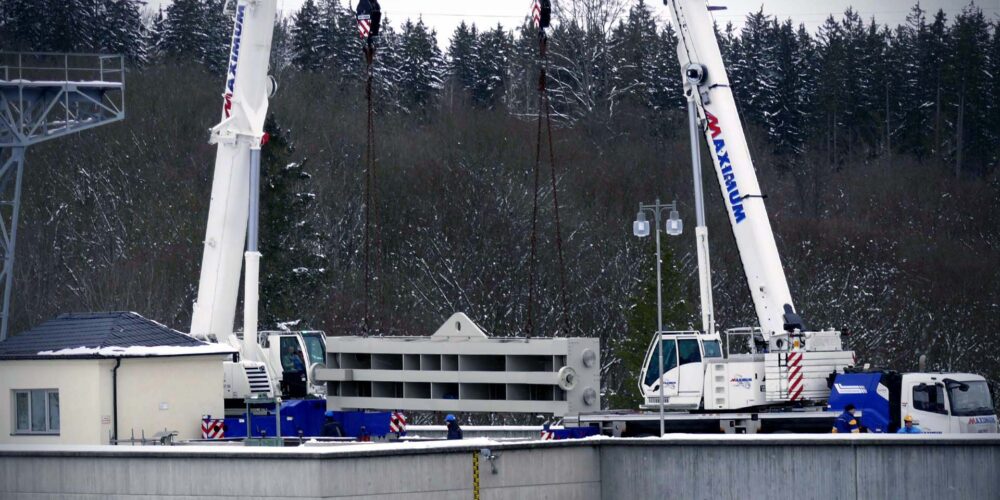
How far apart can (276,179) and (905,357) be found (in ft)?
82.4

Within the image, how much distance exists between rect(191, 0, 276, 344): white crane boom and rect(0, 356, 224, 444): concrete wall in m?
2.49

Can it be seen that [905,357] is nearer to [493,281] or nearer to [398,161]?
[493,281]

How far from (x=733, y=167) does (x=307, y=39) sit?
216ft

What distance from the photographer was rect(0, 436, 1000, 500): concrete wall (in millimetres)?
20484

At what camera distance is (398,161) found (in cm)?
7138

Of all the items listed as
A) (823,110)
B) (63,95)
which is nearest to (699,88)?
(63,95)

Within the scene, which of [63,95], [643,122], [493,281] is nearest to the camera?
[63,95]

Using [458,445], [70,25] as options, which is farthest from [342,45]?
[458,445]

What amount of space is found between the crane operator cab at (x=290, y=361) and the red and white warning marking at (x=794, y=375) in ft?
36.0

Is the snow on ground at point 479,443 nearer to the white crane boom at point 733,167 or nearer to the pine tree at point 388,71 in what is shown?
the white crane boom at point 733,167

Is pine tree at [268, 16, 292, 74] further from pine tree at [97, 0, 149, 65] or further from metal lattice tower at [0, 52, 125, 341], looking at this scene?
metal lattice tower at [0, 52, 125, 341]

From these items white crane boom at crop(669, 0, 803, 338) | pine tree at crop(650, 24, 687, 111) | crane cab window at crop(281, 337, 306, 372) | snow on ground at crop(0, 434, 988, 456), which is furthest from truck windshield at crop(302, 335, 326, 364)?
pine tree at crop(650, 24, 687, 111)

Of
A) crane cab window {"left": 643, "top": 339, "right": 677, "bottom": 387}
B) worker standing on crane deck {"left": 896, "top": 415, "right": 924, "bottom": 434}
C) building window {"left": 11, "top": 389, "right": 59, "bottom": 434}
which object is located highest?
crane cab window {"left": 643, "top": 339, "right": 677, "bottom": 387}

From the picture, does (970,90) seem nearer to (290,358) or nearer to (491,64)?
(491,64)
